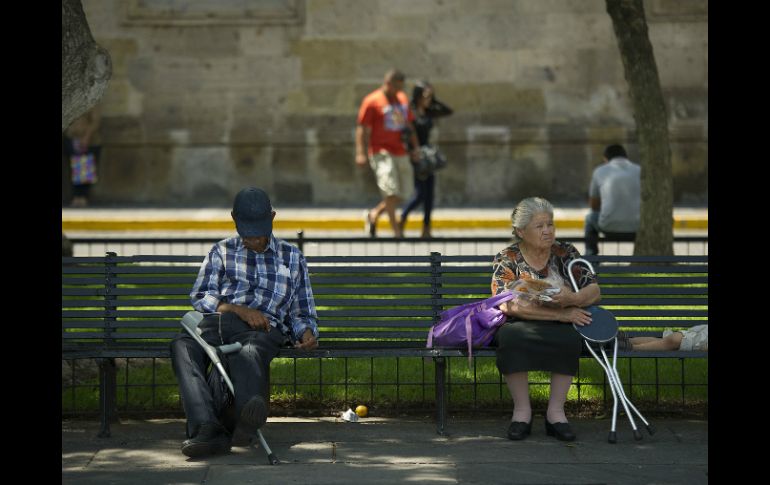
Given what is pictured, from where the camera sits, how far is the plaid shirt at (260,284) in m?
8.12

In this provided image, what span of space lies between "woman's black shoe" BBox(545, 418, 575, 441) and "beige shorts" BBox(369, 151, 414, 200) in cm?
904

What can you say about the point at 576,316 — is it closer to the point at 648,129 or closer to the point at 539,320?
the point at 539,320

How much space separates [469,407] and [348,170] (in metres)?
13.5

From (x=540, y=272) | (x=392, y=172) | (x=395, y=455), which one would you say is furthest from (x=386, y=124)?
(x=395, y=455)

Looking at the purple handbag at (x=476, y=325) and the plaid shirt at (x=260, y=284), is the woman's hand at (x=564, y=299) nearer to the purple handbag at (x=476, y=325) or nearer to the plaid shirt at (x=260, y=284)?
the purple handbag at (x=476, y=325)

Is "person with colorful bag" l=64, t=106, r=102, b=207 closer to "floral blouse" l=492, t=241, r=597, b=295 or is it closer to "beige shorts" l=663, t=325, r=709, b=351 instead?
"floral blouse" l=492, t=241, r=597, b=295

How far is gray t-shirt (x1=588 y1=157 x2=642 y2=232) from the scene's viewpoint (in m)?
13.6

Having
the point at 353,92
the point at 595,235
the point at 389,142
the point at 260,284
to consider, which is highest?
the point at 353,92

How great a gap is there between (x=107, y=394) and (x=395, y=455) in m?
1.64

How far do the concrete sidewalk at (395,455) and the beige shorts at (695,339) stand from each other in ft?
1.40

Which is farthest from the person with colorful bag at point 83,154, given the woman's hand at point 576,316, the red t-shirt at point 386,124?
the woman's hand at point 576,316

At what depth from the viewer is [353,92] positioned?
22.0 metres

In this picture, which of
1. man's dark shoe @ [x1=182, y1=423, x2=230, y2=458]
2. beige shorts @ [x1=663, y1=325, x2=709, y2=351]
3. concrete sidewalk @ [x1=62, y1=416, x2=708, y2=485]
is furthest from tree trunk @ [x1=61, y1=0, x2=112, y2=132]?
beige shorts @ [x1=663, y1=325, x2=709, y2=351]
